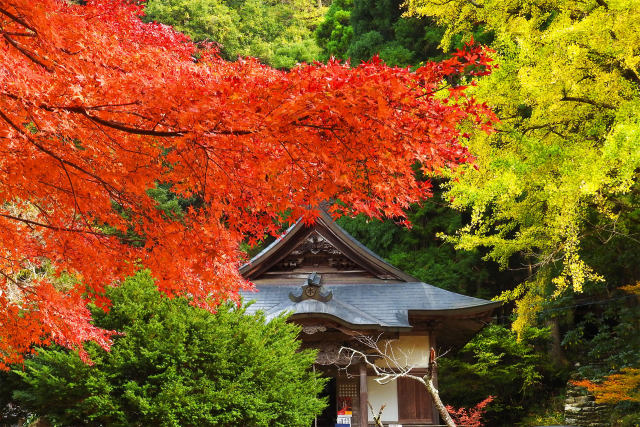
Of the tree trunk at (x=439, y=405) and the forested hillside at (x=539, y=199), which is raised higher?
the forested hillside at (x=539, y=199)

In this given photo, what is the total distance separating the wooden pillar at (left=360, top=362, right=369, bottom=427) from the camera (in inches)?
475

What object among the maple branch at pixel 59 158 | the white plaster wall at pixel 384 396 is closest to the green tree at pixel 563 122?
the white plaster wall at pixel 384 396

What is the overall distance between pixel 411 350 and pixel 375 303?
1277 mm

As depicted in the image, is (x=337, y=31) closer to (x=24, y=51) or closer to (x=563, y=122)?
(x=563, y=122)

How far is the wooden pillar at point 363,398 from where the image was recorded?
12.1 m

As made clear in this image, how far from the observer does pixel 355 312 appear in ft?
40.4

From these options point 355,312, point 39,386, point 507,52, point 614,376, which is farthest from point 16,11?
point 614,376

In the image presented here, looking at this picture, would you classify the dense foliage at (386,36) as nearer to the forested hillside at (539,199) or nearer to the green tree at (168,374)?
the forested hillside at (539,199)

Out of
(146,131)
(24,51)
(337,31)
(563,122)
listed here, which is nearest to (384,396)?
(563,122)

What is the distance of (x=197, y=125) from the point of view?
11.3 feet

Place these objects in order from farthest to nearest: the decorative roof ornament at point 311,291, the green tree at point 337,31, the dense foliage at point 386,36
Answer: the green tree at point 337,31 < the dense foliage at point 386,36 < the decorative roof ornament at point 311,291

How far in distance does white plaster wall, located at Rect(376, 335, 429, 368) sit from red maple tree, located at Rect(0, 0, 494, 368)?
334 inches

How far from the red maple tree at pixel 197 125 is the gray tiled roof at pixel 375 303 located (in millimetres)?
6697

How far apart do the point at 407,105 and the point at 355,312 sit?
918cm
